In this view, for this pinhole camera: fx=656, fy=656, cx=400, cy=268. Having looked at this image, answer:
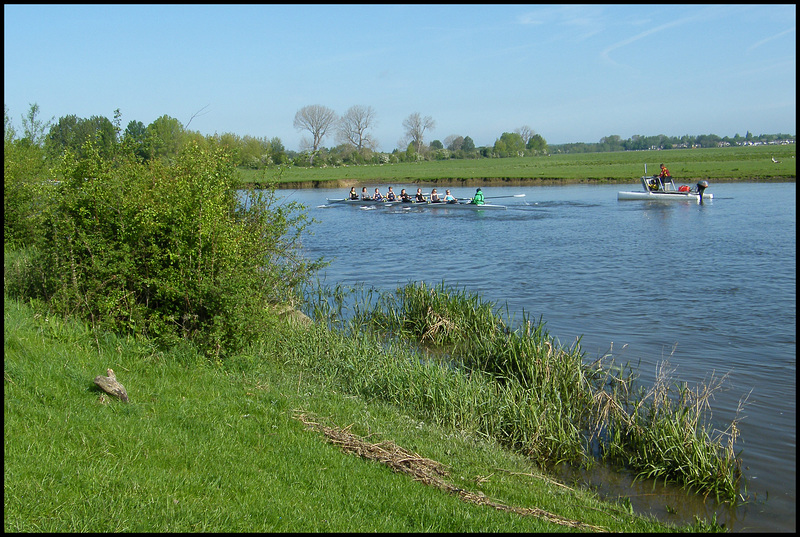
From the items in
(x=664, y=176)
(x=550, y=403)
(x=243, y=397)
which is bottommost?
(x=550, y=403)

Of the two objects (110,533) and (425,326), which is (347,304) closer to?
(425,326)

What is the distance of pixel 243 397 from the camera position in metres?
7.71

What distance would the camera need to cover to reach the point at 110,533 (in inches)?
170

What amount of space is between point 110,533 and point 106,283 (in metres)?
5.89

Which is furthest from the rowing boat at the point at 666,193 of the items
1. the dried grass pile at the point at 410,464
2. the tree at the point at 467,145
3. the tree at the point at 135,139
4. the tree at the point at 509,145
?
the tree at the point at 467,145

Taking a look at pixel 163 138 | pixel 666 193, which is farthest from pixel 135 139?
pixel 666 193

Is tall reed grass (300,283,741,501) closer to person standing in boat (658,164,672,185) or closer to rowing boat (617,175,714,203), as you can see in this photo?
rowing boat (617,175,714,203)

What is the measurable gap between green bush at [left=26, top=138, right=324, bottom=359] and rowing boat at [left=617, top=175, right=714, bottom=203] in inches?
1493

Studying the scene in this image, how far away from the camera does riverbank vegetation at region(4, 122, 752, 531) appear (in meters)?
5.13

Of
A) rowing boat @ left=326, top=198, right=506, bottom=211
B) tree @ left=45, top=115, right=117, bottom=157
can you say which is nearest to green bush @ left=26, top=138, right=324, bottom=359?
tree @ left=45, top=115, right=117, bottom=157

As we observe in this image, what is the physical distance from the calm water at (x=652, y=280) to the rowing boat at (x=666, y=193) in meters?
0.71

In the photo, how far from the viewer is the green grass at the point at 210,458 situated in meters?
4.78

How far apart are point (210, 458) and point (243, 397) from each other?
1.91m

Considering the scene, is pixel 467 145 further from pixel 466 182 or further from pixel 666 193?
pixel 666 193
